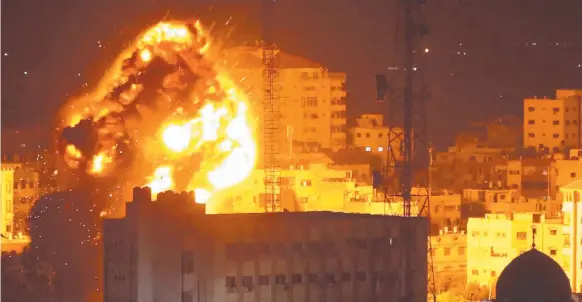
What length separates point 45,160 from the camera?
88562 millimetres

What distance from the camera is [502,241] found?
311 ft

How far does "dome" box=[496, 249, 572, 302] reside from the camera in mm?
59781

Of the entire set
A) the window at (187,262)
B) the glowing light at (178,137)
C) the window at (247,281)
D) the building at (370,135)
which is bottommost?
the window at (247,281)

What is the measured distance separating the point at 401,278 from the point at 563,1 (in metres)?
87.6

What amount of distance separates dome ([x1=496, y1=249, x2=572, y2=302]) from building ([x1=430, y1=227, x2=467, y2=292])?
35.0m

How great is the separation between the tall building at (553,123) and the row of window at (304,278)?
58.7 m

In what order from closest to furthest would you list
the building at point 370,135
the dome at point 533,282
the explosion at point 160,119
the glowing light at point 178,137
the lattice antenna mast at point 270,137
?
the dome at point 533,282
the explosion at point 160,119
the glowing light at point 178,137
the lattice antenna mast at point 270,137
the building at point 370,135

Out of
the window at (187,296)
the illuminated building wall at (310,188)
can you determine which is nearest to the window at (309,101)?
the illuminated building wall at (310,188)

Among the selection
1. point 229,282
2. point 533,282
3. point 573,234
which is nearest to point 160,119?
point 229,282

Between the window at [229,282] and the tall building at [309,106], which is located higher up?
the tall building at [309,106]

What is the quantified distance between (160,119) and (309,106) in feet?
161

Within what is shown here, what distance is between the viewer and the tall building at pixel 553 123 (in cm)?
12550

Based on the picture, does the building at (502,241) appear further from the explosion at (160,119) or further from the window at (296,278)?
the window at (296,278)

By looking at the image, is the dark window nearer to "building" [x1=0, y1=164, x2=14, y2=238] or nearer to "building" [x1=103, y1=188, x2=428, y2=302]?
"building" [x1=103, y1=188, x2=428, y2=302]
